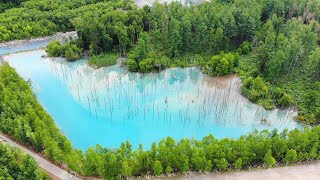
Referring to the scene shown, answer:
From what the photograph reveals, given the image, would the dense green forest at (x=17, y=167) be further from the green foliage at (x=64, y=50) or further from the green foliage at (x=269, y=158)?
the green foliage at (x=64, y=50)

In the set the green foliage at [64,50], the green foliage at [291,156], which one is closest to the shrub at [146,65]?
the green foliage at [64,50]

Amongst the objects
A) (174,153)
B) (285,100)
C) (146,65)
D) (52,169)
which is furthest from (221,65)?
(52,169)

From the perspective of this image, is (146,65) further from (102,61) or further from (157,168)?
(157,168)

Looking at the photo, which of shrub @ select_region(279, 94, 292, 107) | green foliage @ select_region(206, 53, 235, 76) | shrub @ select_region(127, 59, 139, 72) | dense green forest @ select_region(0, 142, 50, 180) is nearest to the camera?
dense green forest @ select_region(0, 142, 50, 180)

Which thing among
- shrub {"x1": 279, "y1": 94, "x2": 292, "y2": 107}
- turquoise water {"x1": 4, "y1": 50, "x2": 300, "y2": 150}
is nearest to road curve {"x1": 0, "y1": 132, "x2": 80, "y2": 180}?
turquoise water {"x1": 4, "y1": 50, "x2": 300, "y2": 150}

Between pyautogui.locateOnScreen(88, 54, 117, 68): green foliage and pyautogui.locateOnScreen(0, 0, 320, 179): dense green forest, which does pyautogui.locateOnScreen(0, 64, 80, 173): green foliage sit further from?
pyautogui.locateOnScreen(88, 54, 117, 68): green foliage
